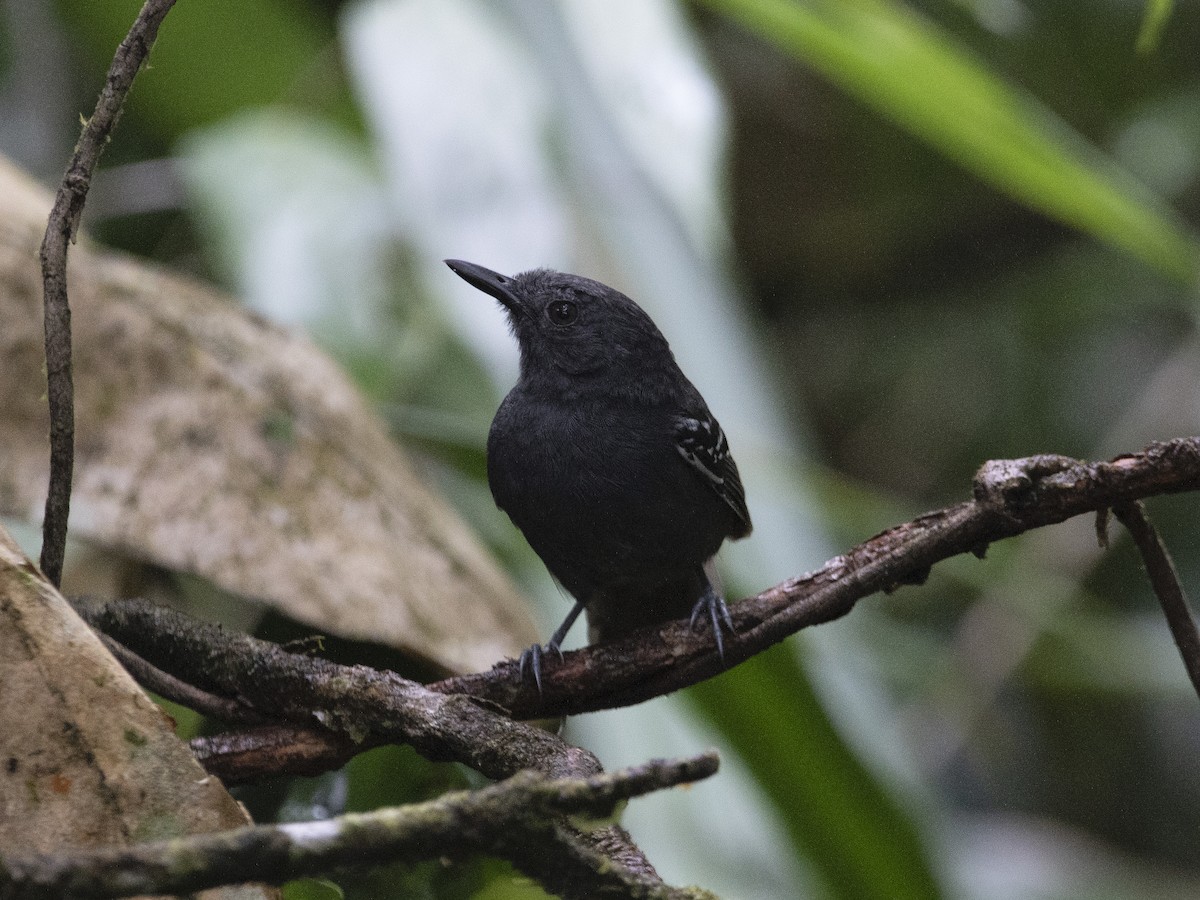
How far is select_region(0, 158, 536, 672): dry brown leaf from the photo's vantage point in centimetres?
242

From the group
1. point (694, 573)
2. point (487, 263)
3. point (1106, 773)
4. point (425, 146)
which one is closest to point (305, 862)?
point (694, 573)

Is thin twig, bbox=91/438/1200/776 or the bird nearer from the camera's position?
thin twig, bbox=91/438/1200/776

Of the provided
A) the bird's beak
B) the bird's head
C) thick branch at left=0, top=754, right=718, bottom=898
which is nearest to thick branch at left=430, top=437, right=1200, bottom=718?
thick branch at left=0, top=754, right=718, bottom=898

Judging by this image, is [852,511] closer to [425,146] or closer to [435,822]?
[425,146]

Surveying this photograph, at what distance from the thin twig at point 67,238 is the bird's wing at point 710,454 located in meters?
1.61

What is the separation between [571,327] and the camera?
3266 millimetres

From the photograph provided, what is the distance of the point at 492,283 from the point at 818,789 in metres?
1.50

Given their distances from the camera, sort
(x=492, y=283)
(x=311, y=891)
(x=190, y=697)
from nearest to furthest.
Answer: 1. (x=311, y=891)
2. (x=190, y=697)
3. (x=492, y=283)

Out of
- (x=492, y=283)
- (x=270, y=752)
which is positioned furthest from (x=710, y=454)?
(x=270, y=752)

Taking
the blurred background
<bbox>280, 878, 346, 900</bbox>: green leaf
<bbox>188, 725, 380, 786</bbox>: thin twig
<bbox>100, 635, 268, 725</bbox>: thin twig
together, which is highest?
the blurred background

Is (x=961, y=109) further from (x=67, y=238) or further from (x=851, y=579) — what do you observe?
(x=67, y=238)

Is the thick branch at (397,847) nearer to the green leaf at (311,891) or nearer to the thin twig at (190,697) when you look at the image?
the green leaf at (311,891)

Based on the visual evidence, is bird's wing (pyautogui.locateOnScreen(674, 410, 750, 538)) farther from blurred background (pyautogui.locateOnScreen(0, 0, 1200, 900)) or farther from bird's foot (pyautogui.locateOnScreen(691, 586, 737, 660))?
bird's foot (pyautogui.locateOnScreen(691, 586, 737, 660))

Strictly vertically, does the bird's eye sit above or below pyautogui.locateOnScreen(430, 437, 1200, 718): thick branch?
above
